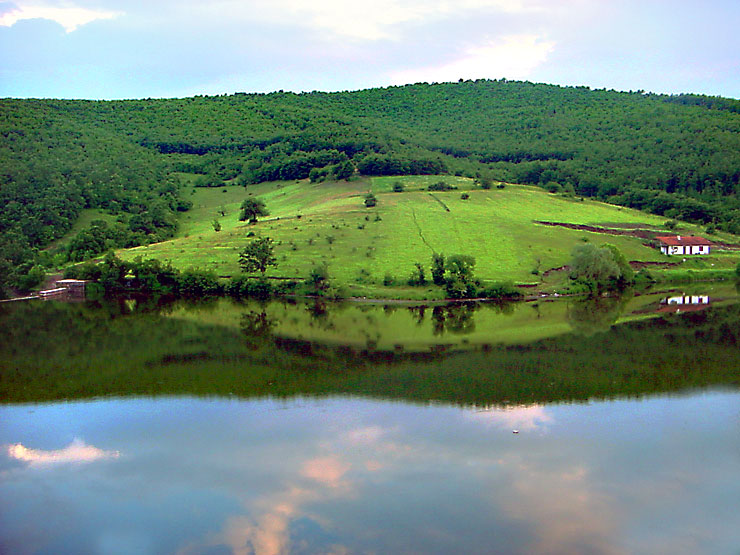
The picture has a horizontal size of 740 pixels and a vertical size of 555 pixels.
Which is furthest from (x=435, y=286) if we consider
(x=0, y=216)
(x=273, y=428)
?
(x=0, y=216)

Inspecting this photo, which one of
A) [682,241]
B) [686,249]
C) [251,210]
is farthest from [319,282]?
[682,241]

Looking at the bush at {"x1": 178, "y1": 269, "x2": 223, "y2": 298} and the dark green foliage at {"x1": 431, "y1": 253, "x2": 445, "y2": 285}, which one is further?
A: the bush at {"x1": 178, "y1": 269, "x2": 223, "y2": 298}

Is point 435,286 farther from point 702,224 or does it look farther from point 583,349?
point 702,224

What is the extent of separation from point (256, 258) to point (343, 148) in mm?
60172

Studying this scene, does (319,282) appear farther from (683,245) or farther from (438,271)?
(683,245)

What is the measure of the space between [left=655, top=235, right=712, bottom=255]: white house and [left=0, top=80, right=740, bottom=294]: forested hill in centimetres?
1597

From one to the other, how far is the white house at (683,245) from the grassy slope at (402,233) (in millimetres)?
2083

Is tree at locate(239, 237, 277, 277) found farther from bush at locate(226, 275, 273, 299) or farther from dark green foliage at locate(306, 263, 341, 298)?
dark green foliage at locate(306, 263, 341, 298)

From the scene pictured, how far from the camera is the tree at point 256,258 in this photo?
249 feet

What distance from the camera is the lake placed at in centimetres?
2380

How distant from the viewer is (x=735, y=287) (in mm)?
74750

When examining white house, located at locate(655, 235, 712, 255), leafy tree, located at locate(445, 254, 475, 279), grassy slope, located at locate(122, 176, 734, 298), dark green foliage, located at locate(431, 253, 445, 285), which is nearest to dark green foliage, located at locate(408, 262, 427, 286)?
grassy slope, located at locate(122, 176, 734, 298)

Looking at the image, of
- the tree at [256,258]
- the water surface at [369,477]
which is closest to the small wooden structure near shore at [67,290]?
the tree at [256,258]

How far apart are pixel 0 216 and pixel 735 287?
306 ft
